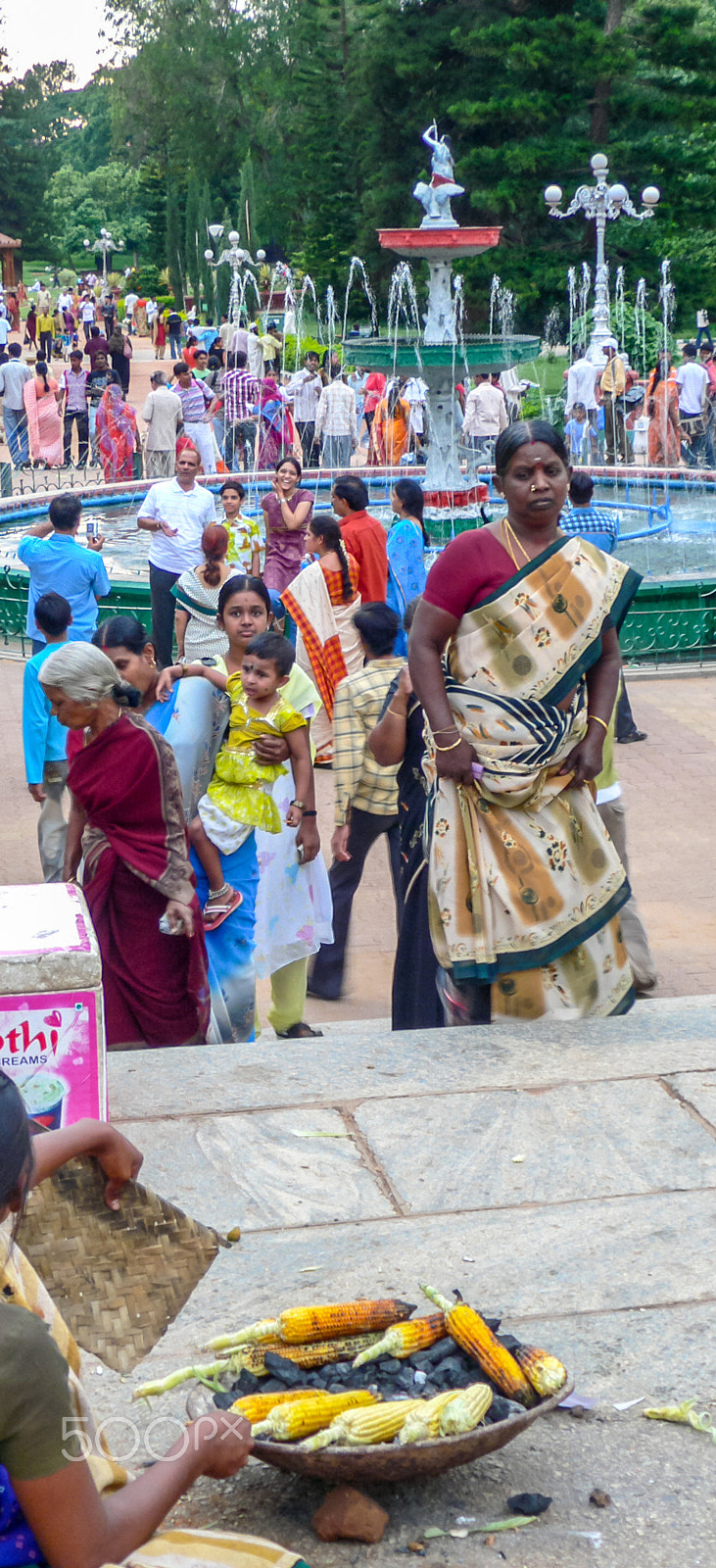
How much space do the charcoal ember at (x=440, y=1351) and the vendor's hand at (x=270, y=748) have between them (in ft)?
8.69

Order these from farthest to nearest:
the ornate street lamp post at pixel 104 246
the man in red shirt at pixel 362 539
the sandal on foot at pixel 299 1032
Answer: the ornate street lamp post at pixel 104 246
the man in red shirt at pixel 362 539
the sandal on foot at pixel 299 1032

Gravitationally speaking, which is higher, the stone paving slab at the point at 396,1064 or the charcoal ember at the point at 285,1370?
the charcoal ember at the point at 285,1370

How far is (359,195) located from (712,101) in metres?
11.5

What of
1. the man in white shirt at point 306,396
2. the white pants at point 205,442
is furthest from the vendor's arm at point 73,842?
the man in white shirt at point 306,396

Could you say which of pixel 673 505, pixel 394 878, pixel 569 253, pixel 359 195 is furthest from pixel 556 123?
pixel 394 878

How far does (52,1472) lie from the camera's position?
1776 mm

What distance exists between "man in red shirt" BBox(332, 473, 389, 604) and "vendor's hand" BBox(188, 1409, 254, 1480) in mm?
6631

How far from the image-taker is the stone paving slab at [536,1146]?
11.2 ft

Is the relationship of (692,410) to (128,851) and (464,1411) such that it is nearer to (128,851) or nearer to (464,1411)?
(128,851)

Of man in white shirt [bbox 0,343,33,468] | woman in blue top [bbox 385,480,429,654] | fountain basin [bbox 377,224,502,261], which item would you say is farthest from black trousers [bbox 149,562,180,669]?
man in white shirt [bbox 0,343,33,468]

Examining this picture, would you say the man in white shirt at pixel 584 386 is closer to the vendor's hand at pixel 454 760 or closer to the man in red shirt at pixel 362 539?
the man in red shirt at pixel 362 539

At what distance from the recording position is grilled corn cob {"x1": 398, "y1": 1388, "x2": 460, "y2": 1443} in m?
2.32

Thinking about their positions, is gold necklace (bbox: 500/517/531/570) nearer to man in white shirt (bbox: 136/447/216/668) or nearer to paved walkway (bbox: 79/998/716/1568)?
paved walkway (bbox: 79/998/716/1568)

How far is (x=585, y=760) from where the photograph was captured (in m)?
4.01
